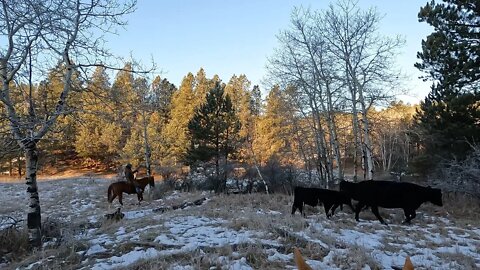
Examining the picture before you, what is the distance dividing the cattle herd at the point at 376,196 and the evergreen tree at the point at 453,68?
4.02 metres

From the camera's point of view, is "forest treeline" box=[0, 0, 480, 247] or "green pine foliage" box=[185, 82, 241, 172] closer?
"forest treeline" box=[0, 0, 480, 247]

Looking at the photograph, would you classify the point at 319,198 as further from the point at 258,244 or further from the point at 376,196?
the point at 258,244

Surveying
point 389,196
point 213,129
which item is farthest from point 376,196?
point 213,129

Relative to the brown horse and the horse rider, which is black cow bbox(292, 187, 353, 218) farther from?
the horse rider

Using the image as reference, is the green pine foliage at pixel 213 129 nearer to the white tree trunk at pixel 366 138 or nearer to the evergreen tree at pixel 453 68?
the white tree trunk at pixel 366 138

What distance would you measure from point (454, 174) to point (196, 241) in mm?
11015

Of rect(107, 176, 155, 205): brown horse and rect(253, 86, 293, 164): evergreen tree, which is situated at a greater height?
rect(253, 86, 293, 164): evergreen tree

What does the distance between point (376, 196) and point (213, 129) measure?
18.2 meters

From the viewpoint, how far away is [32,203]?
9.76 meters

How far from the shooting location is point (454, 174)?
14.5 metres

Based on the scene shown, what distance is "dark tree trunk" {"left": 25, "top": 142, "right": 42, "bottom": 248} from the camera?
925 cm

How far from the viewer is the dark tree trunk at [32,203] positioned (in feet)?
30.3

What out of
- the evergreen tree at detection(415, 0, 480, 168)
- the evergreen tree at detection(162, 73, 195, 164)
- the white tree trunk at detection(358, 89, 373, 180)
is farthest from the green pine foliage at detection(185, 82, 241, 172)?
the evergreen tree at detection(415, 0, 480, 168)

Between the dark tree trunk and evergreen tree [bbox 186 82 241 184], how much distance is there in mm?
18607
